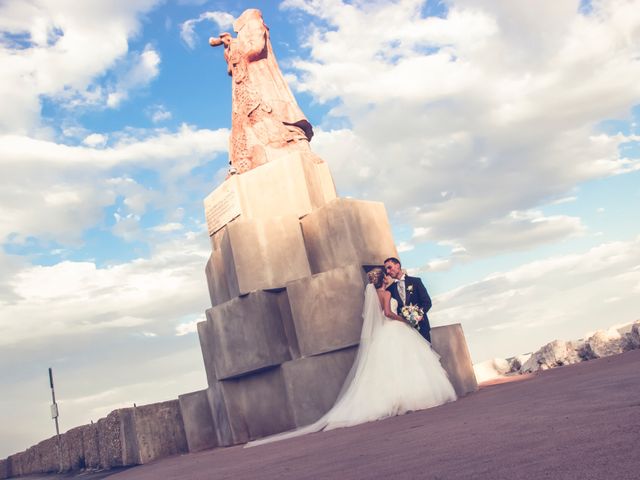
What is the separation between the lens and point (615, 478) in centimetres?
243

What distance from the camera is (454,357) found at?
9.25 m

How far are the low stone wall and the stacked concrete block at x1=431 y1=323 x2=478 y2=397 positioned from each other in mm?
4928

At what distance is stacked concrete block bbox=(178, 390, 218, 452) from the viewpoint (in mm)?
10578

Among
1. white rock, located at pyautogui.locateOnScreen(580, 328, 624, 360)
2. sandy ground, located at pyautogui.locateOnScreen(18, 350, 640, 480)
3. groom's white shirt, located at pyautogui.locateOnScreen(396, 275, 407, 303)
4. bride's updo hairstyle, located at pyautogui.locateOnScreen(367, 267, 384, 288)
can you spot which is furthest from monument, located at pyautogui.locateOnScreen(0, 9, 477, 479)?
white rock, located at pyautogui.locateOnScreen(580, 328, 624, 360)

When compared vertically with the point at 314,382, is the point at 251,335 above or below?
above

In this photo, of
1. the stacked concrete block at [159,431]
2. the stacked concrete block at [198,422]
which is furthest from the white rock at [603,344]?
the stacked concrete block at [159,431]

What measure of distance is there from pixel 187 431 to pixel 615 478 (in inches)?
362

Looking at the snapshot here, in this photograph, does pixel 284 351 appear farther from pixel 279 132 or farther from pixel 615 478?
pixel 615 478

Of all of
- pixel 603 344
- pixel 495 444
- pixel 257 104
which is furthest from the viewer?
pixel 603 344

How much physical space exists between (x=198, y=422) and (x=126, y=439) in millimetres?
1511

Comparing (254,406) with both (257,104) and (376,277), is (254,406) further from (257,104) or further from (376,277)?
(257,104)

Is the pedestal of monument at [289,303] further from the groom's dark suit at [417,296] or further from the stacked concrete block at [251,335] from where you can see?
the groom's dark suit at [417,296]

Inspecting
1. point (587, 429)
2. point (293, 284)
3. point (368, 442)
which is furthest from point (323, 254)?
point (587, 429)

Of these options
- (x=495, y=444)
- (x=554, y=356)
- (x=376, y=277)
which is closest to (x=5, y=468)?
(x=376, y=277)
